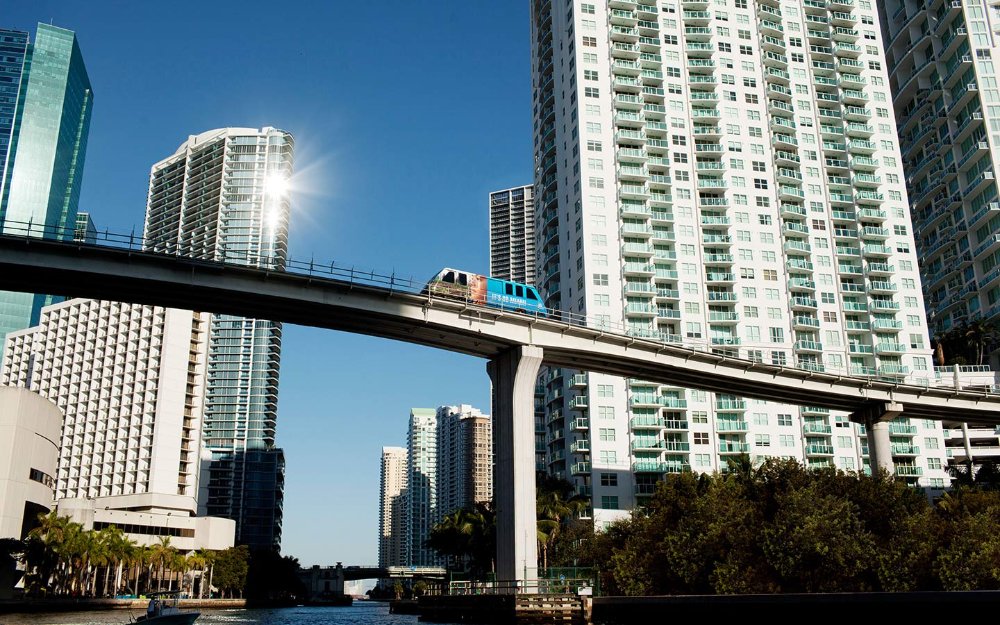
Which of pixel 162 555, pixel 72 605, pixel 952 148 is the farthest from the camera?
pixel 952 148

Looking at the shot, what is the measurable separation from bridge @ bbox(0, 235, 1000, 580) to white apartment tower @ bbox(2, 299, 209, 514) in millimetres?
100043

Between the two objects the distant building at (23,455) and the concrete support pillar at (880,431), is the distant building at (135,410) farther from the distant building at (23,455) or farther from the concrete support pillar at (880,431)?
the concrete support pillar at (880,431)

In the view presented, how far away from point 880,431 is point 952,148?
7955cm

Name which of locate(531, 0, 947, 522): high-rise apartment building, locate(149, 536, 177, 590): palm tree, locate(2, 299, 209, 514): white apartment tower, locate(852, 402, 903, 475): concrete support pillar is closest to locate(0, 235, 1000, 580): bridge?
locate(852, 402, 903, 475): concrete support pillar

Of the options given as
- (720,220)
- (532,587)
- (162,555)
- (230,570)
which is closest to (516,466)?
(532,587)

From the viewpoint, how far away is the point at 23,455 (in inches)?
3595

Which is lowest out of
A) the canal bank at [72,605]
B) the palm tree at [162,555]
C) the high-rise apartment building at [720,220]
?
the canal bank at [72,605]

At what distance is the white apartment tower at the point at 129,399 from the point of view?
157375 mm

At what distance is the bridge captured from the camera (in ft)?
178

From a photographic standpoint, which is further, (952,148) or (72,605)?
(952,148)

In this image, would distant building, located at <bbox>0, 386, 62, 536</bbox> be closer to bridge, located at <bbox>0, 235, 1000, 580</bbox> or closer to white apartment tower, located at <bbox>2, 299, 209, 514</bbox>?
bridge, located at <bbox>0, 235, 1000, 580</bbox>

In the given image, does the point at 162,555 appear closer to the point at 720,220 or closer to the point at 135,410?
the point at 135,410

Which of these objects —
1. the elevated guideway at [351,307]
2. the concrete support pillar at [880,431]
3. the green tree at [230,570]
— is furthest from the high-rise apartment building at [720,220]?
the green tree at [230,570]

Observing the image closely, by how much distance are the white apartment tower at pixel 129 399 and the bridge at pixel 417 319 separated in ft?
328
